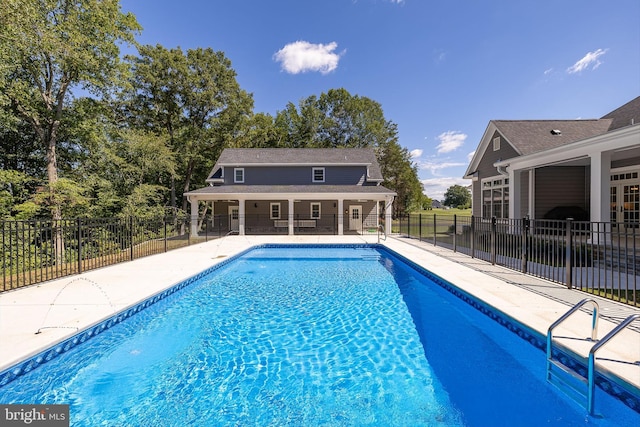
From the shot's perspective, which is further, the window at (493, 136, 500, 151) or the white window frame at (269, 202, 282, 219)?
the white window frame at (269, 202, 282, 219)

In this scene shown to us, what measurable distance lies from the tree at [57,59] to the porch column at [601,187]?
2331 centimetres

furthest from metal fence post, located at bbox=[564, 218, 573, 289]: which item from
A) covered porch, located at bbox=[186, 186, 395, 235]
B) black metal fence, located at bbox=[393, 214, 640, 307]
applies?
covered porch, located at bbox=[186, 186, 395, 235]

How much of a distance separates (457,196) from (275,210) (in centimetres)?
9641

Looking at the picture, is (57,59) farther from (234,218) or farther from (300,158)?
(300,158)

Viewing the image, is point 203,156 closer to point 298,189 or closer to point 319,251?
point 298,189

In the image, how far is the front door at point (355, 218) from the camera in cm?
2284

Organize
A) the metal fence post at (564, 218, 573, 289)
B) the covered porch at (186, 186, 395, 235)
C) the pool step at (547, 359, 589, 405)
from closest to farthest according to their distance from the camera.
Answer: the pool step at (547, 359, 589, 405) < the metal fence post at (564, 218, 573, 289) < the covered porch at (186, 186, 395, 235)

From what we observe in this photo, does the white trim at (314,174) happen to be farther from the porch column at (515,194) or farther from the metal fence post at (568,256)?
the metal fence post at (568,256)

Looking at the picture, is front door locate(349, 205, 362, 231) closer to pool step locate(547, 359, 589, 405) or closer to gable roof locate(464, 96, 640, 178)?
gable roof locate(464, 96, 640, 178)

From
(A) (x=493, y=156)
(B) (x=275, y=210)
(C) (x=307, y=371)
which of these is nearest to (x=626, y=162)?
(A) (x=493, y=156)

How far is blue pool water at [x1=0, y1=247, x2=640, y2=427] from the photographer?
3.05m

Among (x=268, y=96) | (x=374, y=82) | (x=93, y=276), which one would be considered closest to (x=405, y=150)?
(x=374, y=82)

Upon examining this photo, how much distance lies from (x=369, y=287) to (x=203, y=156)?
998 inches

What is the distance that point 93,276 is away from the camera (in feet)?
24.3
